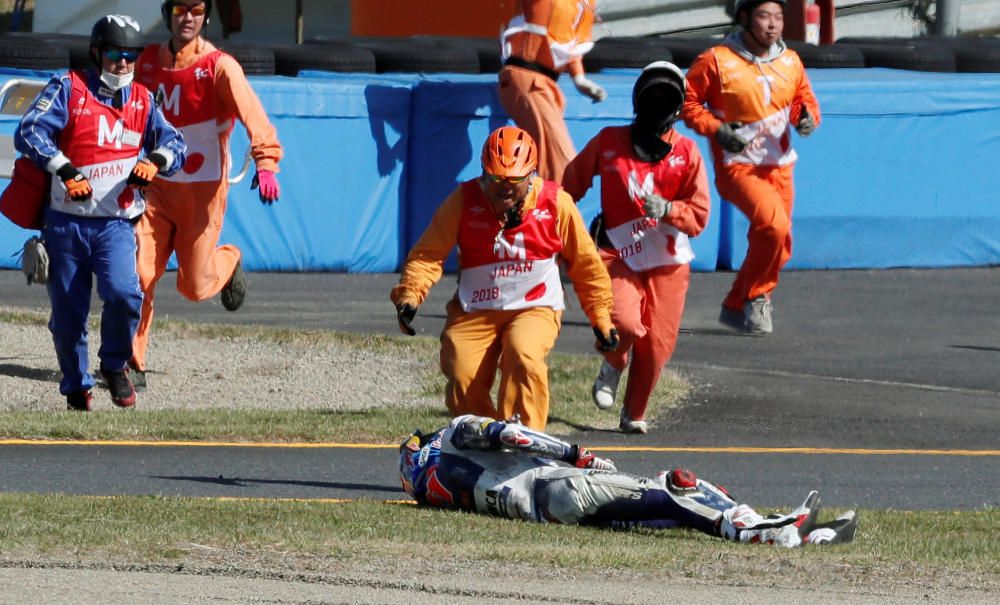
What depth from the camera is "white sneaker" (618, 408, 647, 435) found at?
10.6 m

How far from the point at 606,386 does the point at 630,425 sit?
306 millimetres

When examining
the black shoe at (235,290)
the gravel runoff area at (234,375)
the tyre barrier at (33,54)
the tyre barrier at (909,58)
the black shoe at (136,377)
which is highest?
the tyre barrier at (33,54)

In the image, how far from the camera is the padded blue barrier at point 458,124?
52.6 feet

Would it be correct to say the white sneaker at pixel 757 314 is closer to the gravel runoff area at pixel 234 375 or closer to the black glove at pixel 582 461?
the gravel runoff area at pixel 234 375

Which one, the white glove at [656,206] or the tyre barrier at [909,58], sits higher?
the white glove at [656,206]

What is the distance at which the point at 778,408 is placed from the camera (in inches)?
454

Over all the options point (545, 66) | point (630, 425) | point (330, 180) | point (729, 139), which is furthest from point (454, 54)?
point (630, 425)

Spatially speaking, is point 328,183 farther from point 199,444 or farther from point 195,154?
point 199,444

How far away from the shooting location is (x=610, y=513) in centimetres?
745

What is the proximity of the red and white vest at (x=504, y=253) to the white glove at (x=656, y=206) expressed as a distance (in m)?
A: 1.18

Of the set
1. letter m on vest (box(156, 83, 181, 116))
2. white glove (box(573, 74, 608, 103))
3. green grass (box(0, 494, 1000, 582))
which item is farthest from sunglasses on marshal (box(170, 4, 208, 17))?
white glove (box(573, 74, 608, 103))

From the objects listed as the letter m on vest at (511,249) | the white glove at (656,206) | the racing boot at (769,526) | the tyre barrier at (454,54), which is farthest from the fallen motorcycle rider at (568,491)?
the tyre barrier at (454,54)

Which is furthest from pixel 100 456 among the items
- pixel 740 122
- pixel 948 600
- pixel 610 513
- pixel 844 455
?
pixel 740 122

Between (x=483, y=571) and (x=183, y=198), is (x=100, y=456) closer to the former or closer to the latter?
(x=183, y=198)
